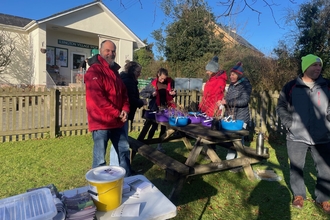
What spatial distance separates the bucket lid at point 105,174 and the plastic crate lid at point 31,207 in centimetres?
26

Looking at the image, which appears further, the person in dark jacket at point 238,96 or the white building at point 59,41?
the white building at point 59,41

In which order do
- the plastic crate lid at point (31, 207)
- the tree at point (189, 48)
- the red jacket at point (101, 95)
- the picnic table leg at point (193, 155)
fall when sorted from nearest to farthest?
the plastic crate lid at point (31, 207) < the red jacket at point (101, 95) < the picnic table leg at point (193, 155) < the tree at point (189, 48)

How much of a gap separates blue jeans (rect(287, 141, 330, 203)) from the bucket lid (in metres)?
2.56

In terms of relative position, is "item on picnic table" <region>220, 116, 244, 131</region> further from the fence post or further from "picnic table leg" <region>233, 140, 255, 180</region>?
the fence post

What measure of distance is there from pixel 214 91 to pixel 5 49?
1368 cm

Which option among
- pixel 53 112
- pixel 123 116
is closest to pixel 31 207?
pixel 123 116

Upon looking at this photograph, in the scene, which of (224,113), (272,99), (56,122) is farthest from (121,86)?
(272,99)

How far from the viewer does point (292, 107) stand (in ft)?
11.0

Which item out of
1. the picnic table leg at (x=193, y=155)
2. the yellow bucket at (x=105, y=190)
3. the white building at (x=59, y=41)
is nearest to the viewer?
the yellow bucket at (x=105, y=190)

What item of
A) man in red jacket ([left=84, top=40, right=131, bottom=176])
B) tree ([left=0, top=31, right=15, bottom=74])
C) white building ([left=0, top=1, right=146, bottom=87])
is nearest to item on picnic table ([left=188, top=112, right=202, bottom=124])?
man in red jacket ([left=84, top=40, right=131, bottom=176])

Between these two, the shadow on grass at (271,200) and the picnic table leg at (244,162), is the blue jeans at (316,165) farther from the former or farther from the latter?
the picnic table leg at (244,162)

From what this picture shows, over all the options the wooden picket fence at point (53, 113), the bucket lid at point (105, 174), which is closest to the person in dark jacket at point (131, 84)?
the bucket lid at point (105, 174)

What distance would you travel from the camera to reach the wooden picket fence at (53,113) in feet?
20.1

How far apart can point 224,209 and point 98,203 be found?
2.17 metres
